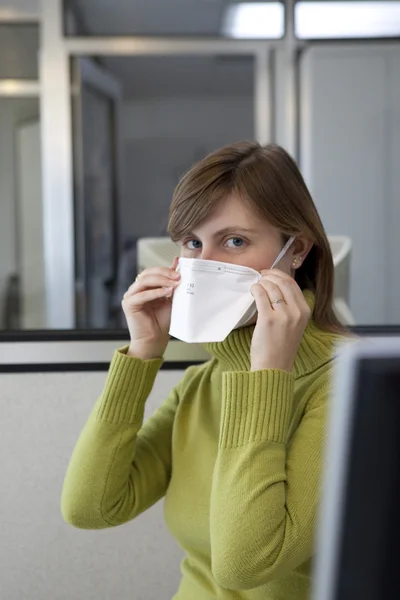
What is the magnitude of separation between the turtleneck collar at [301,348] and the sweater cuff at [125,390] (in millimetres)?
114

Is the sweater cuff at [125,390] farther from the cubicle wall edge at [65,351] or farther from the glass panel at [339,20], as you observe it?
the glass panel at [339,20]

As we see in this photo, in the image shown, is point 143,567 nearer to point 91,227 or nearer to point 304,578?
point 304,578

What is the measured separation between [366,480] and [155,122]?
15.1 feet

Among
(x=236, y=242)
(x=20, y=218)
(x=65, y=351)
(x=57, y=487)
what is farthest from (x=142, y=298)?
(x=20, y=218)

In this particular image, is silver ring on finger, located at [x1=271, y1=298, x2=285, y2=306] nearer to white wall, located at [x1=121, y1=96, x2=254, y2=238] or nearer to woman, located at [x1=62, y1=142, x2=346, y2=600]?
woman, located at [x1=62, y1=142, x2=346, y2=600]

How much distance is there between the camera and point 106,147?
4.85 metres

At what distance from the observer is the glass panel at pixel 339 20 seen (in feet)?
15.3

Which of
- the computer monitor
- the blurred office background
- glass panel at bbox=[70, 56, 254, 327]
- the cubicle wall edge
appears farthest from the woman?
glass panel at bbox=[70, 56, 254, 327]

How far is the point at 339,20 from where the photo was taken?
4.67 meters

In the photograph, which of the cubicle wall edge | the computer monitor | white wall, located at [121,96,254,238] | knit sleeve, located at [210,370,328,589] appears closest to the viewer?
the computer monitor

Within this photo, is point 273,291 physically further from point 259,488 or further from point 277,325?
point 259,488

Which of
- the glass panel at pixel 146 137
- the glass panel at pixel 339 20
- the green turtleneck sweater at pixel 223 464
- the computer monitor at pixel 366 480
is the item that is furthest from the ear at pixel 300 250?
the glass panel at pixel 339 20

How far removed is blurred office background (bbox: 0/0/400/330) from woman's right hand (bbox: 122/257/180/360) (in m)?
3.36

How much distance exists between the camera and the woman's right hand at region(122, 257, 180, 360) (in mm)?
1239
